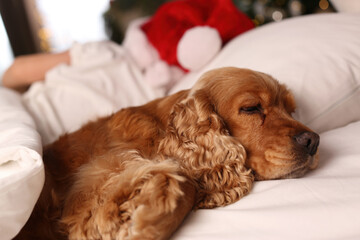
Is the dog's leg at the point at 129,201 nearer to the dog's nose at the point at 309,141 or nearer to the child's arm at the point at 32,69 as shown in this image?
the dog's nose at the point at 309,141

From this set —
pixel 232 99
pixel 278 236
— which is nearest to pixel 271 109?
pixel 232 99

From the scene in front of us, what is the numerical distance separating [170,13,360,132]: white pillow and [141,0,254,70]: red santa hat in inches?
13.5

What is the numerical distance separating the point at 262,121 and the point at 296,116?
16.6 inches

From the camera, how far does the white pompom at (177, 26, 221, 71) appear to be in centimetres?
235

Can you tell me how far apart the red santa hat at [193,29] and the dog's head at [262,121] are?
0.71 meters

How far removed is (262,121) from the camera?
1507 mm

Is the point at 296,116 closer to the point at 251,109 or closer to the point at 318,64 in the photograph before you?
the point at 318,64

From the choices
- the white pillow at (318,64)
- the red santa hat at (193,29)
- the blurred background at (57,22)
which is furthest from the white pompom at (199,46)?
the blurred background at (57,22)

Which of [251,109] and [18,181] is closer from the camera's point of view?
[18,181]

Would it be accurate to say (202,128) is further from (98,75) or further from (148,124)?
(98,75)

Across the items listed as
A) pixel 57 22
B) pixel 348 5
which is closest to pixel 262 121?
pixel 348 5

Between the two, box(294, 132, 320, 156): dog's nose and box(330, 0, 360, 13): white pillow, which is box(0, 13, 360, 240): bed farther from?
box(330, 0, 360, 13): white pillow

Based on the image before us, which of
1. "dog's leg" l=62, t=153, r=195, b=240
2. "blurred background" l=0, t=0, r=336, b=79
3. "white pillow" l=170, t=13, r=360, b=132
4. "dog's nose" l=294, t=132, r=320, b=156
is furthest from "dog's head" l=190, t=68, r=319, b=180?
"blurred background" l=0, t=0, r=336, b=79

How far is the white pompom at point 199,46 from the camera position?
7.72 ft
